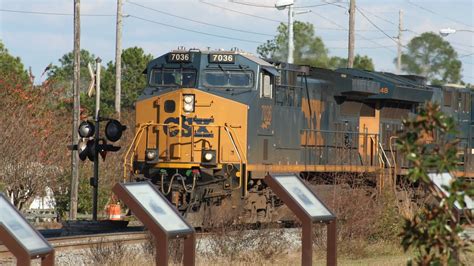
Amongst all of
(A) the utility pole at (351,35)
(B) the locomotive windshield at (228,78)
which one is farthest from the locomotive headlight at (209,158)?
(A) the utility pole at (351,35)

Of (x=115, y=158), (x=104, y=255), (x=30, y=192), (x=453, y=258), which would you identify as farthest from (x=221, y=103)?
(x=115, y=158)

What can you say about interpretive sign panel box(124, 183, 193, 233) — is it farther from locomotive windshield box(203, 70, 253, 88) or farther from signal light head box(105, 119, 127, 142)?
signal light head box(105, 119, 127, 142)

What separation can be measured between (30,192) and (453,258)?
64.9 feet

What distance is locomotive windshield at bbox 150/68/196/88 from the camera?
64.3ft

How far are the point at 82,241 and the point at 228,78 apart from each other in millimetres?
4944

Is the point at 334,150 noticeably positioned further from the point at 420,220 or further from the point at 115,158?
the point at 420,220

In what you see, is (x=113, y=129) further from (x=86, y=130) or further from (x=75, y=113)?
(x=75, y=113)

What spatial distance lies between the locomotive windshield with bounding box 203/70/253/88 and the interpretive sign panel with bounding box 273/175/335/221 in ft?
28.2

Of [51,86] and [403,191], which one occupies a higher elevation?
[51,86]

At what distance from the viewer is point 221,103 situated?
19.2m

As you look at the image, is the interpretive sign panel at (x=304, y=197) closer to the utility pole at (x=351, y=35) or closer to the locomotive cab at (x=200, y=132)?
the locomotive cab at (x=200, y=132)

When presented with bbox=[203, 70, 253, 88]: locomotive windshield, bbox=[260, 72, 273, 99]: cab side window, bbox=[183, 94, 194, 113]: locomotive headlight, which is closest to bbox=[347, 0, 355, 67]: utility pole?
bbox=[260, 72, 273, 99]: cab side window

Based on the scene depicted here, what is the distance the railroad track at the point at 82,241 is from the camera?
15.2m

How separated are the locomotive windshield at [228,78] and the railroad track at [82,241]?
11.5ft
